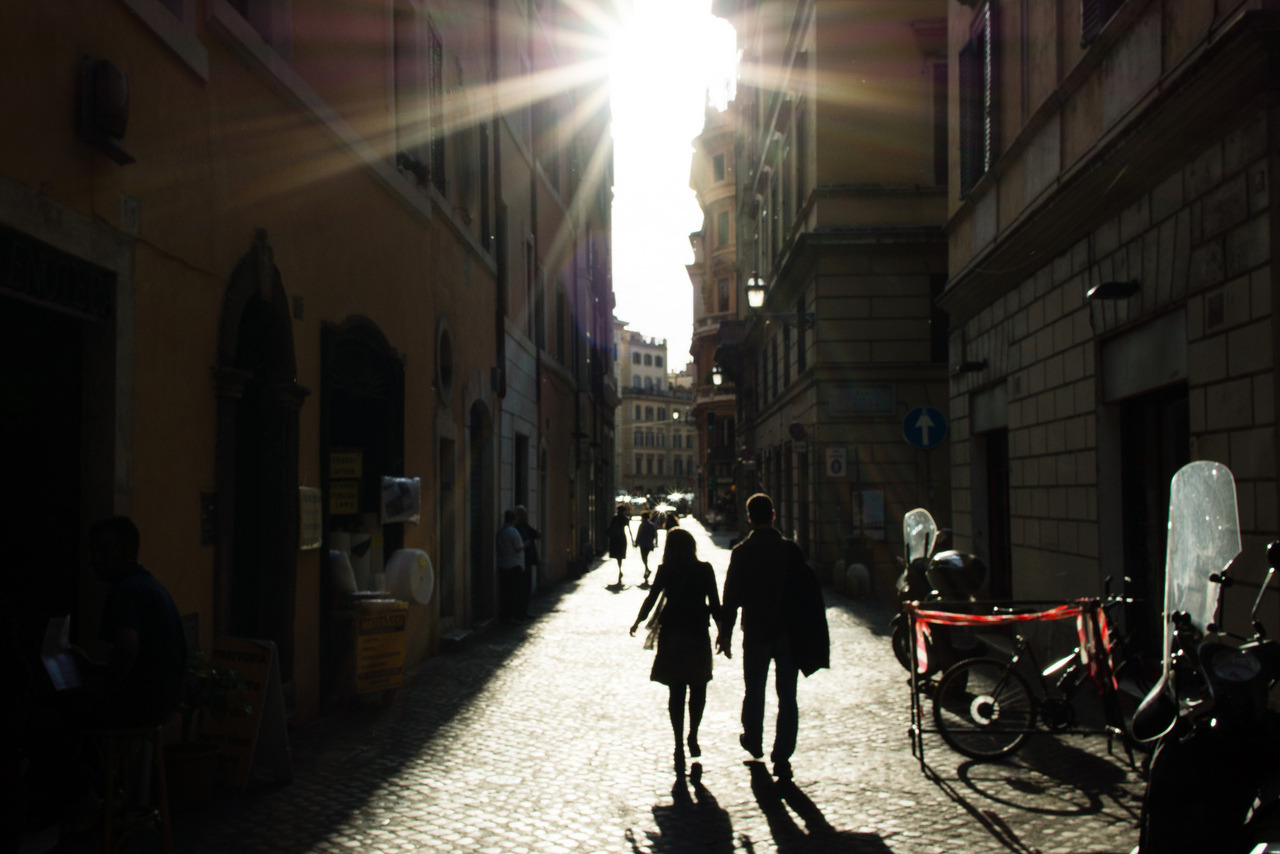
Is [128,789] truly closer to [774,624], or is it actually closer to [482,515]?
[774,624]

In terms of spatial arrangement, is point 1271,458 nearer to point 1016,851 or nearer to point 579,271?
point 1016,851

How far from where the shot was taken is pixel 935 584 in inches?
379

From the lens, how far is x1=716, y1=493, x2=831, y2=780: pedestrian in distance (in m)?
7.35

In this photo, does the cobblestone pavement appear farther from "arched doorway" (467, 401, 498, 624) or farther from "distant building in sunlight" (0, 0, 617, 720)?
"arched doorway" (467, 401, 498, 624)

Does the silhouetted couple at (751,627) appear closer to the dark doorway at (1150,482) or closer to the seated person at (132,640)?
the dark doorway at (1150,482)

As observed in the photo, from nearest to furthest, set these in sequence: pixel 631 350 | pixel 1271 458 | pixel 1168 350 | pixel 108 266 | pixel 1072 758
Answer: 1. pixel 108 266
2. pixel 1271 458
3. pixel 1072 758
4. pixel 1168 350
5. pixel 631 350

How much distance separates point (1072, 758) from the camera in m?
7.26

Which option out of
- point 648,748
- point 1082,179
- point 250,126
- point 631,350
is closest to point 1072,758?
point 648,748

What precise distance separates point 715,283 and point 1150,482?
52689 mm

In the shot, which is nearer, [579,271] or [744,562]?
[744,562]

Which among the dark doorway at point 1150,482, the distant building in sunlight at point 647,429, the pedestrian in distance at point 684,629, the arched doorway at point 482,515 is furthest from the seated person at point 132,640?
the distant building in sunlight at point 647,429

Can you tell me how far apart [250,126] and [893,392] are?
1607 centimetres

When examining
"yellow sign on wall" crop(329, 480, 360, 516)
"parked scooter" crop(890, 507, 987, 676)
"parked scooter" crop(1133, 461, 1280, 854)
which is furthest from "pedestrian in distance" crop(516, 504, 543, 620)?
"parked scooter" crop(1133, 461, 1280, 854)

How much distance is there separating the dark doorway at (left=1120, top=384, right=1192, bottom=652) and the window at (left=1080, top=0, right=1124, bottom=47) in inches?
116
